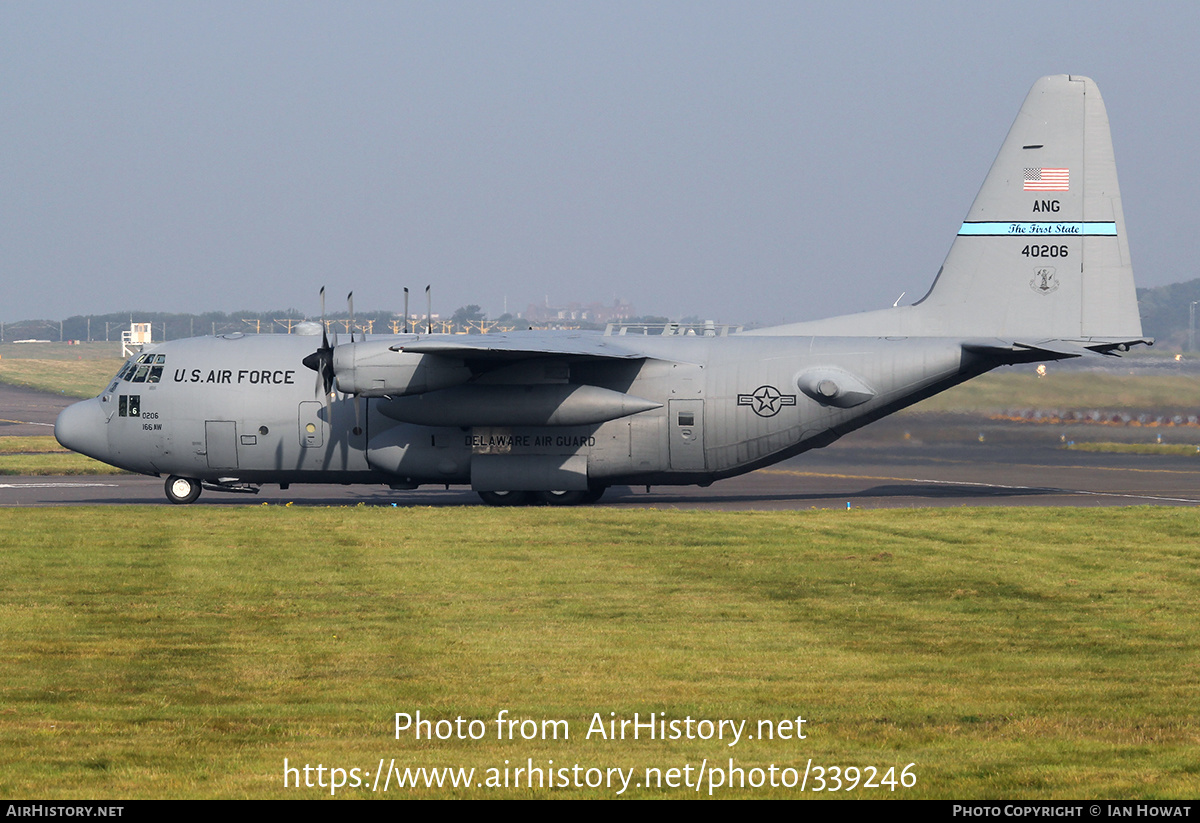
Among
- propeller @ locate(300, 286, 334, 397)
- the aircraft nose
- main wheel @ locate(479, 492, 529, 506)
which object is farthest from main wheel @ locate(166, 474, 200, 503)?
main wheel @ locate(479, 492, 529, 506)

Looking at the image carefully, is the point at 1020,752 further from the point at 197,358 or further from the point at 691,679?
the point at 197,358

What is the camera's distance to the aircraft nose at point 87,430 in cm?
2908

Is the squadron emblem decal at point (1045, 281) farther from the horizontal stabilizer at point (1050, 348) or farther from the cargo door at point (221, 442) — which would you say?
the cargo door at point (221, 442)

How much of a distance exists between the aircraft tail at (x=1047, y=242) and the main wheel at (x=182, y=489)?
1781cm

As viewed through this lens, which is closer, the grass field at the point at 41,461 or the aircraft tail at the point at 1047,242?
the aircraft tail at the point at 1047,242

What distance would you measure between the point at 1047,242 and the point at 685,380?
29.3 ft

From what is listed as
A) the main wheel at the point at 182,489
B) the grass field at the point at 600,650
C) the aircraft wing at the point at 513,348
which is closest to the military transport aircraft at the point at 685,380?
the aircraft wing at the point at 513,348

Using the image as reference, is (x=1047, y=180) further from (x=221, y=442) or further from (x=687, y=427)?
(x=221, y=442)

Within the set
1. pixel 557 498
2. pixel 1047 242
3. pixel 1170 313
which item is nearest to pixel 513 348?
pixel 557 498

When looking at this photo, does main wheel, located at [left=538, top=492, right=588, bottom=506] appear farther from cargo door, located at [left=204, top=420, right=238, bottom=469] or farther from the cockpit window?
the cockpit window

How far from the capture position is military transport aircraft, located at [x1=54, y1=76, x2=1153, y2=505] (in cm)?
2697

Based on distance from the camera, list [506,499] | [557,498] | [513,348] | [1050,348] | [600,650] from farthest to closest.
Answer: [506,499] < [557,498] < [1050,348] < [513,348] < [600,650]

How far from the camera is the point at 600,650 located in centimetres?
1277

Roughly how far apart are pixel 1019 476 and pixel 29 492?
27909 millimetres
